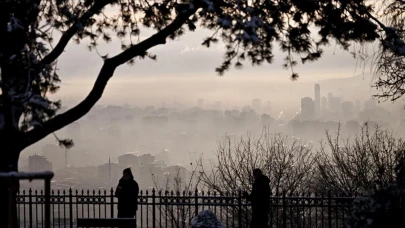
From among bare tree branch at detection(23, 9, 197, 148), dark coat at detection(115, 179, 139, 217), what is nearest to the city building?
dark coat at detection(115, 179, 139, 217)

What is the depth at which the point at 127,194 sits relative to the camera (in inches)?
496

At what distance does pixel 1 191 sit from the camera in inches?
328

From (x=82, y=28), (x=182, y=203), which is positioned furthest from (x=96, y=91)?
(x=182, y=203)

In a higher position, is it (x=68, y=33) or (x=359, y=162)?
(x=68, y=33)

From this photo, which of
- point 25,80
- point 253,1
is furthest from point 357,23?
point 25,80

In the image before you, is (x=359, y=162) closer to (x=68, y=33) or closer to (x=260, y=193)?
(x=260, y=193)

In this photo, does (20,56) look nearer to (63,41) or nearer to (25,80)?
(25,80)

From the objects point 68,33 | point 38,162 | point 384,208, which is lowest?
point 38,162

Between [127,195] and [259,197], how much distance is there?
2885 mm

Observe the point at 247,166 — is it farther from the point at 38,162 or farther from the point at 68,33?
the point at 38,162

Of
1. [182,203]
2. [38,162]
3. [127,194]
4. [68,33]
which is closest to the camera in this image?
[68,33]

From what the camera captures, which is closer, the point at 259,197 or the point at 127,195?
the point at 259,197

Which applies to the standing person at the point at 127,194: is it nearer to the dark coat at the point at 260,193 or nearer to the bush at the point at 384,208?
the dark coat at the point at 260,193

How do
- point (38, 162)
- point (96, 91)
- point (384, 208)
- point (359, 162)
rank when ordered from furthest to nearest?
point (38, 162)
point (359, 162)
point (96, 91)
point (384, 208)
